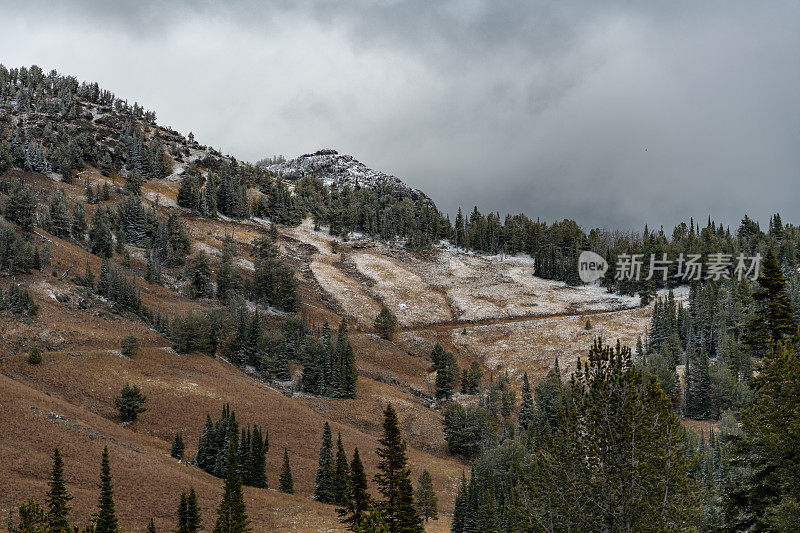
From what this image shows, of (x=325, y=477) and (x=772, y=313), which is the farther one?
(x=325, y=477)

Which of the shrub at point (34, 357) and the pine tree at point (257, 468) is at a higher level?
the shrub at point (34, 357)

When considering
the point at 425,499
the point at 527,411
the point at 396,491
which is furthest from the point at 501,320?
the point at 396,491

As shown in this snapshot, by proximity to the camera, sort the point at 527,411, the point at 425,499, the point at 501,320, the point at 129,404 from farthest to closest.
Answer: the point at 501,320 → the point at 527,411 → the point at 129,404 → the point at 425,499

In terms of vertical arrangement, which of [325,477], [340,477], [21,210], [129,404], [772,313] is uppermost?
[21,210]

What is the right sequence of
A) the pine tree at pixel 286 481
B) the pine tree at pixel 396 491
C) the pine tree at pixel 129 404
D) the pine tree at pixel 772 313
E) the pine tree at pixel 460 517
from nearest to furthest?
the pine tree at pixel 772 313, the pine tree at pixel 396 491, the pine tree at pixel 460 517, the pine tree at pixel 286 481, the pine tree at pixel 129 404

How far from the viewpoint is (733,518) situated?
59.5ft

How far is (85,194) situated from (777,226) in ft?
749

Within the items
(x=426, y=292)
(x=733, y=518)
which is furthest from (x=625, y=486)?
(x=426, y=292)

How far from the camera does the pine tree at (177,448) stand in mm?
52634

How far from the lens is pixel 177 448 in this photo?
53062 millimetres

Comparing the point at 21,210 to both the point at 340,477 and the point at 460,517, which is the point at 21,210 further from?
the point at 460,517

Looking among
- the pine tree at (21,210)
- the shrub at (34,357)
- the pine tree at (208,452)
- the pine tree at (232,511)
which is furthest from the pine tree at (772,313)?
the pine tree at (21,210)

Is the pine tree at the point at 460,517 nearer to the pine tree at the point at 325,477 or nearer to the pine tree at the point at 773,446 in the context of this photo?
the pine tree at the point at 325,477

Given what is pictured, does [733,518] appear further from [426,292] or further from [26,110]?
[26,110]
